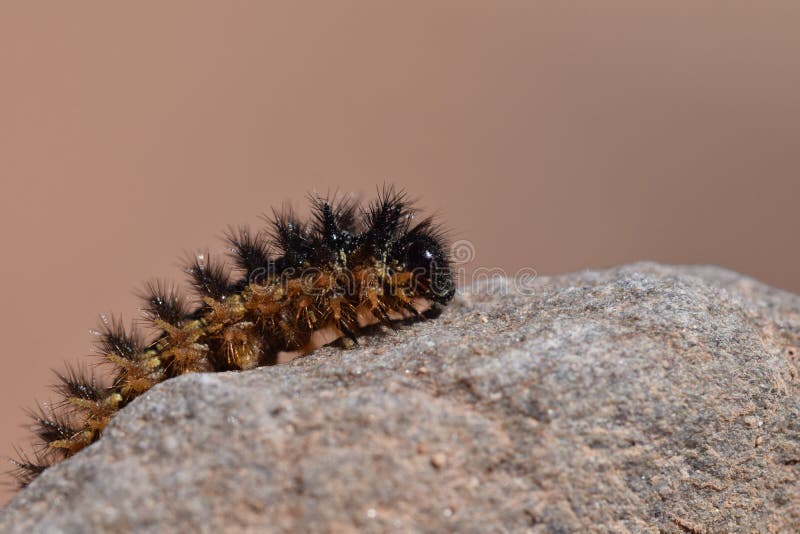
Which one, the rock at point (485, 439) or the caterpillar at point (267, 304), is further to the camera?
the caterpillar at point (267, 304)

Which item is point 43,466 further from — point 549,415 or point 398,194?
point 549,415

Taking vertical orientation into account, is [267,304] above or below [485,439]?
above

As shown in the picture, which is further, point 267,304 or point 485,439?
point 267,304

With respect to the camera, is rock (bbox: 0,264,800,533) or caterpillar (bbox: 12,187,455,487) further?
caterpillar (bbox: 12,187,455,487)
